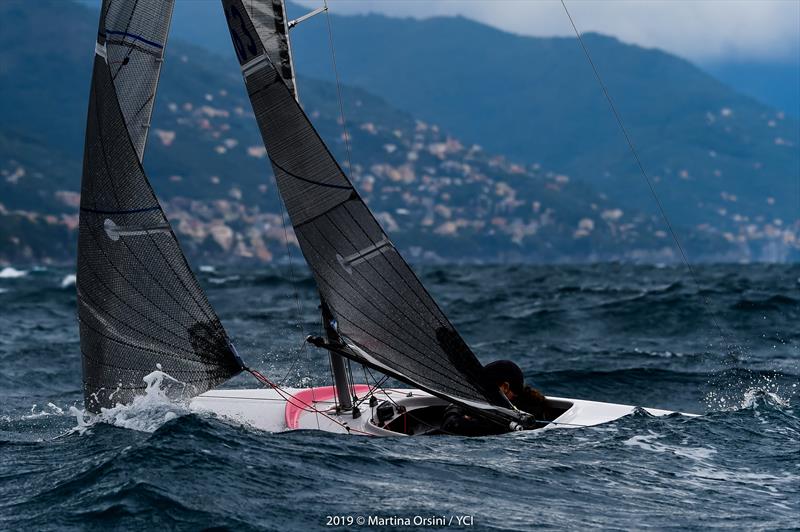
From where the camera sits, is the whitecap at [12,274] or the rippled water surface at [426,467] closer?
the rippled water surface at [426,467]

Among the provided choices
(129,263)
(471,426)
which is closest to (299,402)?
(471,426)

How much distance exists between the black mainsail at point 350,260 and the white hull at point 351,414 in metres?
0.73

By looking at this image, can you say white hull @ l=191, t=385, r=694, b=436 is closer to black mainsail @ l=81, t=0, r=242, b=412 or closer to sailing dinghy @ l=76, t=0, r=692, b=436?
sailing dinghy @ l=76, t=0, r=692, b=436

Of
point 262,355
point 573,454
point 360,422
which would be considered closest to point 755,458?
point 573,454

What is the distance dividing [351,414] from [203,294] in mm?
1866

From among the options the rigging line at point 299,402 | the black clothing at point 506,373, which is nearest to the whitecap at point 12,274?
the rigging line at point 299,402

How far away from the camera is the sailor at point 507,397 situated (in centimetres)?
1041

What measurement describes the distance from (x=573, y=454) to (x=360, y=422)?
216 centimetres

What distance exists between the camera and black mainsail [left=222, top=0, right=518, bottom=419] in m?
9.77

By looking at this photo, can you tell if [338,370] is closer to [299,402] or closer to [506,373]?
[299,402]

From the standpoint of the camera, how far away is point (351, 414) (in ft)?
35.6

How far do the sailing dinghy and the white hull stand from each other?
3 cm

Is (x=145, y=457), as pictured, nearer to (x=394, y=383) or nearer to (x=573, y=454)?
(x=573, y=454)

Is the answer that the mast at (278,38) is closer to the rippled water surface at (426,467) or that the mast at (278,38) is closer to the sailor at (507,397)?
the rippled water surface at (426,467)
